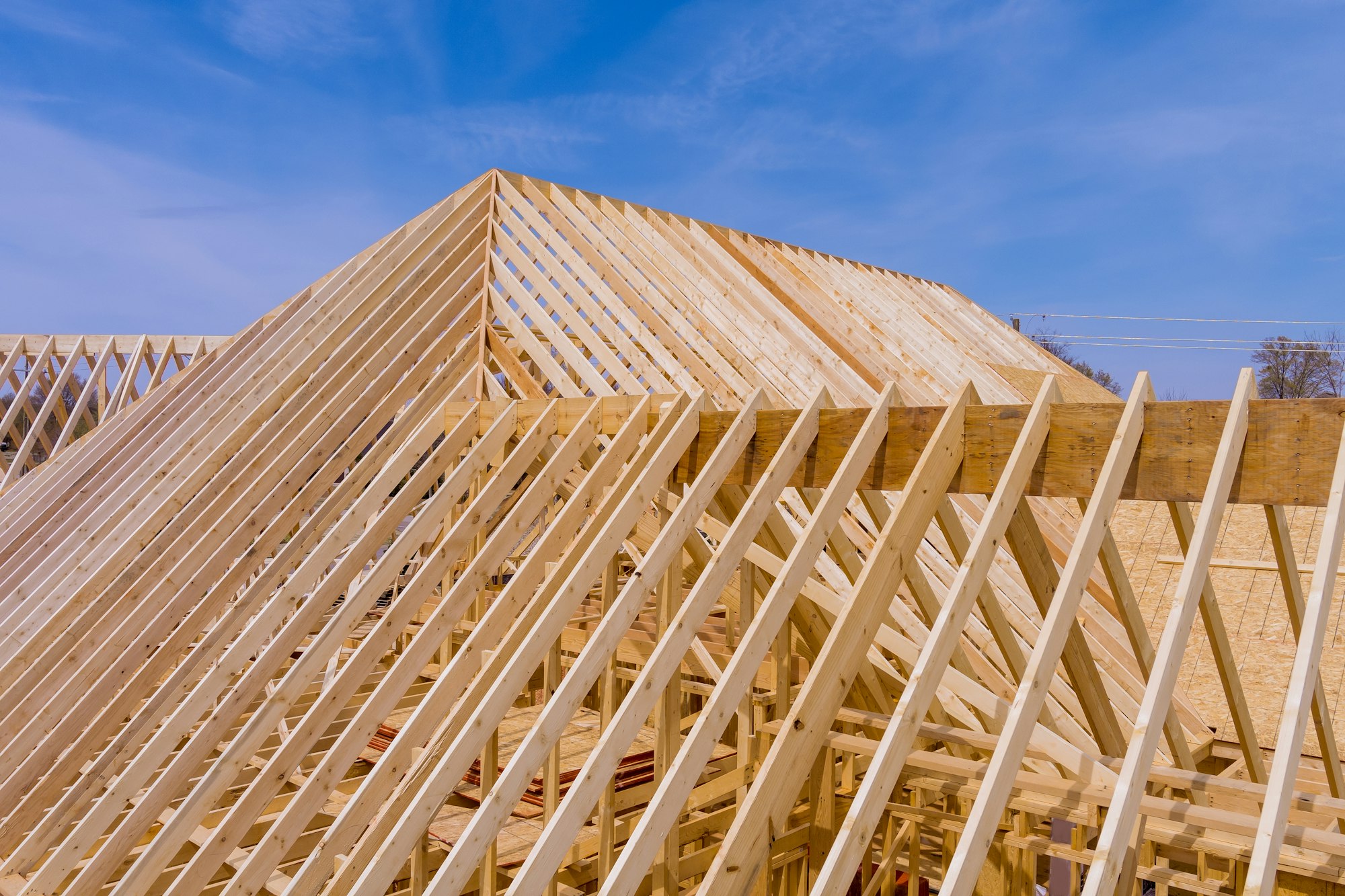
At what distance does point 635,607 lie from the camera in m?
3.79

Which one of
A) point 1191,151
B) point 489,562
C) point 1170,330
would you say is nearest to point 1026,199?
point 1191,151

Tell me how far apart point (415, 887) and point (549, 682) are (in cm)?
286

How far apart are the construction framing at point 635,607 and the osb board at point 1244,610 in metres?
0.35

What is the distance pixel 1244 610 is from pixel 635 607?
6.78 meters

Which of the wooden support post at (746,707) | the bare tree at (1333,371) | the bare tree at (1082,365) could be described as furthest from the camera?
the bare tree at (1082,365)

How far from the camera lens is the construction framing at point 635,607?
3.13m

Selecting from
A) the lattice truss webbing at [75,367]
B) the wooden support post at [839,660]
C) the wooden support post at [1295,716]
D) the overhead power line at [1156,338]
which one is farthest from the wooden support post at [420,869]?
the overhead power line at [1156,338]

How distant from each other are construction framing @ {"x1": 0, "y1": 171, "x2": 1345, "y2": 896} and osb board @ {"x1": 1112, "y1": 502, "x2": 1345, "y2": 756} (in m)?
0.35

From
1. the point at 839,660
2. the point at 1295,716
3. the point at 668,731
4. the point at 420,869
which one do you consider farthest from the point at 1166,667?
the point at 420,869

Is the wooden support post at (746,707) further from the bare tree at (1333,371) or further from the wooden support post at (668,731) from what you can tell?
the bare tree at (1333,371)

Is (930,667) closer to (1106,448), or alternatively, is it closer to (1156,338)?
(1106,448)

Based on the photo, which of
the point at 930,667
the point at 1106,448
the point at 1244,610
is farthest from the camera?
the point at 1244,610

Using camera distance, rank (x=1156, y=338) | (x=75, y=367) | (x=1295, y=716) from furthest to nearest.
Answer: (x=1156, y=338) → (x=75, y=367) → (x=1295, y=716)

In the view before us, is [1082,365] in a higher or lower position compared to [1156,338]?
→ higher
